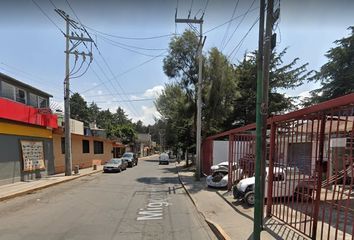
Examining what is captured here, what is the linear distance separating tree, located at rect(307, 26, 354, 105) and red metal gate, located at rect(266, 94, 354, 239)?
26613 millimetres

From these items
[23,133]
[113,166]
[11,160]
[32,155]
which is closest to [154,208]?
[11,160]

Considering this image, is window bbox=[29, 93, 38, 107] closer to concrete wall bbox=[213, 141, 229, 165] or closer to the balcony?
the balcony

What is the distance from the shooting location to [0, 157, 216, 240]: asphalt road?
27.8 ft

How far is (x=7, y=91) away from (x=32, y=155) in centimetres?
446

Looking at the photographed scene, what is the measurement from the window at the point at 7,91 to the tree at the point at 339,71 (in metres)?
29.1

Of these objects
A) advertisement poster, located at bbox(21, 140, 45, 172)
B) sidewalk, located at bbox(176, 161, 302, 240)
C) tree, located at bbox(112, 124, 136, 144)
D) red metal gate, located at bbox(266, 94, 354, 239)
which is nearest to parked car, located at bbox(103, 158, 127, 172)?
advertisement poster, located at bbox(21, 140, 45, 172)

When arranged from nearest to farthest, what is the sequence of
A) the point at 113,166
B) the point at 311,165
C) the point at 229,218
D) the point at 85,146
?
1. the point at 311,165
2. the point at 229,218
3. the point at 113,166
4. the point at 85,146

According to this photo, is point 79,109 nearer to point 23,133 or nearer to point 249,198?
point 23,133

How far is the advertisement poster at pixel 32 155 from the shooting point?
21.3 metres

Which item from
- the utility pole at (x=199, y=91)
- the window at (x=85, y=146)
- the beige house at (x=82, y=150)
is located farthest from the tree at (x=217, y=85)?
the window at (x=85, y=146)

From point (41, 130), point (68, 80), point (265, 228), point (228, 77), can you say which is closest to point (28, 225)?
point (265, 228)

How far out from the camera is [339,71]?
3438 centimetres

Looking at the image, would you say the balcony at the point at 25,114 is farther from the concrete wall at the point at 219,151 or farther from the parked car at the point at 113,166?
the concrete wall at the point at 219,151

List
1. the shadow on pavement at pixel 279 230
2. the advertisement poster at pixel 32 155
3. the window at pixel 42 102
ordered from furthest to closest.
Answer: the window at pixel 42 102 → the advertisement poster at pixel 32 155 → the shadow on pavement at pixel 279 230
